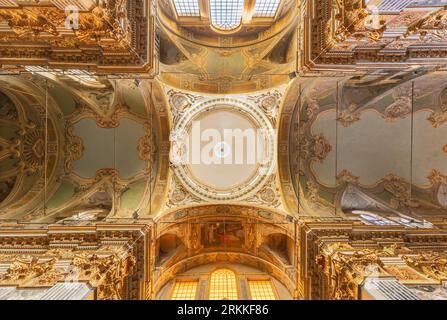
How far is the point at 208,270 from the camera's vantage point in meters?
15.6

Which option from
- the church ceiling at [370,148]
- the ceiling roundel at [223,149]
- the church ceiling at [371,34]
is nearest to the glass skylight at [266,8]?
the church ceiling at [371,34]

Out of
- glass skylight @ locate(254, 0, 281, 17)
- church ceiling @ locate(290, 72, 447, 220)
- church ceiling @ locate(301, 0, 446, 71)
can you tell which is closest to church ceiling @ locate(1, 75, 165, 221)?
glass skylight @ locate(254, 0, 281, 17)

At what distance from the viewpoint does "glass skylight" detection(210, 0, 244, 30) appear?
1484 centimetres

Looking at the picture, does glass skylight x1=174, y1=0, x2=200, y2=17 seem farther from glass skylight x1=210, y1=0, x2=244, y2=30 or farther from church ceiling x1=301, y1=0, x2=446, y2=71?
church ceiling x1=301, y1=0, x2=446, y2=71

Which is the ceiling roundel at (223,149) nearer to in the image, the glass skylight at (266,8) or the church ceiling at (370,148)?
the church ceiling at (370,148)

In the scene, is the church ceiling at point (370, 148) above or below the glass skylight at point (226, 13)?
below

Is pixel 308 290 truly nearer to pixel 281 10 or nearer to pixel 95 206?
pixel 95 206

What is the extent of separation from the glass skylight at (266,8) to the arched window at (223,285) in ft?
44.5

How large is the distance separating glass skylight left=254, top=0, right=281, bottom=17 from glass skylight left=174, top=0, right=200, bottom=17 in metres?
3.07

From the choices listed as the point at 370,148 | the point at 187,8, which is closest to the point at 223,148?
the point at 187,8

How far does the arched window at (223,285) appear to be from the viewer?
45.2ft

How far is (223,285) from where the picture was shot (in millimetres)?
14641

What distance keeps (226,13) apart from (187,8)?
2021mm

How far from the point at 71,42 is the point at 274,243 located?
1257cm
